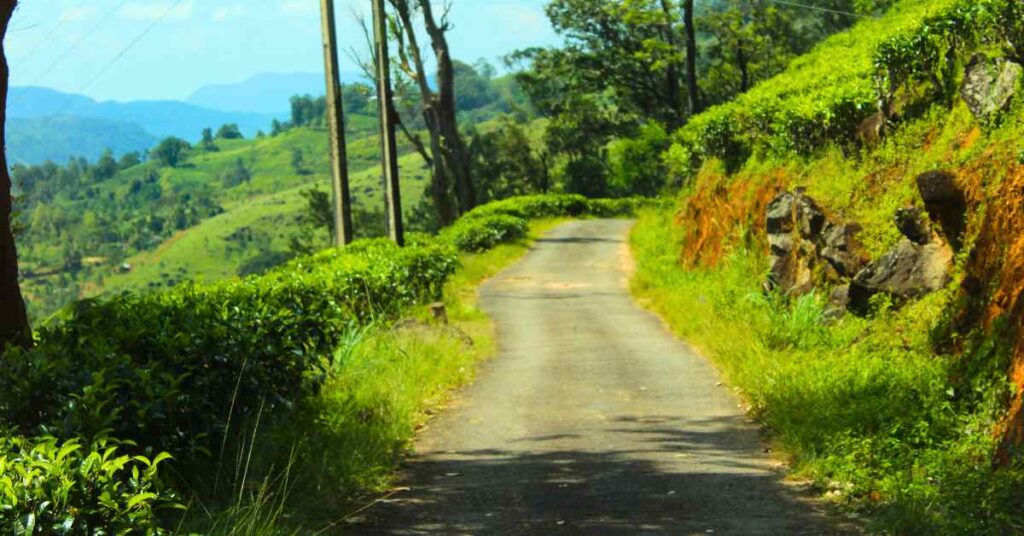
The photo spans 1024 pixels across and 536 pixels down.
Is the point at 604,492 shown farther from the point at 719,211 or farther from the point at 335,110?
the point at 719,211

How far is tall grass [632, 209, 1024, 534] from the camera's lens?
712 cm

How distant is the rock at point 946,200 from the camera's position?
1176 cm

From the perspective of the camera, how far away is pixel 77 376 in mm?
6555

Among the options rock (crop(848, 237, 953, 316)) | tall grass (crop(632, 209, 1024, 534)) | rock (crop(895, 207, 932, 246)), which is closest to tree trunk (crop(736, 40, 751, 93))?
tall grass (crop(632, 209, 1024, 534))

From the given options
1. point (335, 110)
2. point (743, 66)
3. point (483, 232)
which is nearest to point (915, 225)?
point (335, 110)

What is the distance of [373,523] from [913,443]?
411 centimetres

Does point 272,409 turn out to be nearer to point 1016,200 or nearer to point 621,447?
point 621,447

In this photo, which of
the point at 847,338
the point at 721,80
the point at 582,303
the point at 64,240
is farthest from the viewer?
the point at 64,240

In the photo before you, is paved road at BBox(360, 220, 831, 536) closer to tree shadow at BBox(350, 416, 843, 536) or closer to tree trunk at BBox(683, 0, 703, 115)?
tree shadow at BBox(350, 416, 843, 536)

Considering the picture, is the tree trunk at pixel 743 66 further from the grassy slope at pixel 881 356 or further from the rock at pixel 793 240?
the rock at pixel 793 240

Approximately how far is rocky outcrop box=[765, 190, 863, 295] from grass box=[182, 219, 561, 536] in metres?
4.57

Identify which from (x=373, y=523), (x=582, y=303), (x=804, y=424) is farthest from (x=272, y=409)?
(x=582, y=303)

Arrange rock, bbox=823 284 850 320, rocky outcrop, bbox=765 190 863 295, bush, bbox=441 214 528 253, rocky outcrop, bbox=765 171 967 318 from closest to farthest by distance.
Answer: rocky outcrop, bbox=765 171 967 318
rock, bbox=823 284 850 320
rocky outcrop, bbox=765 190 863 295
bush, bbox=441 214 528 253

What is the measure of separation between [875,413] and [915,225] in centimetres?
377
